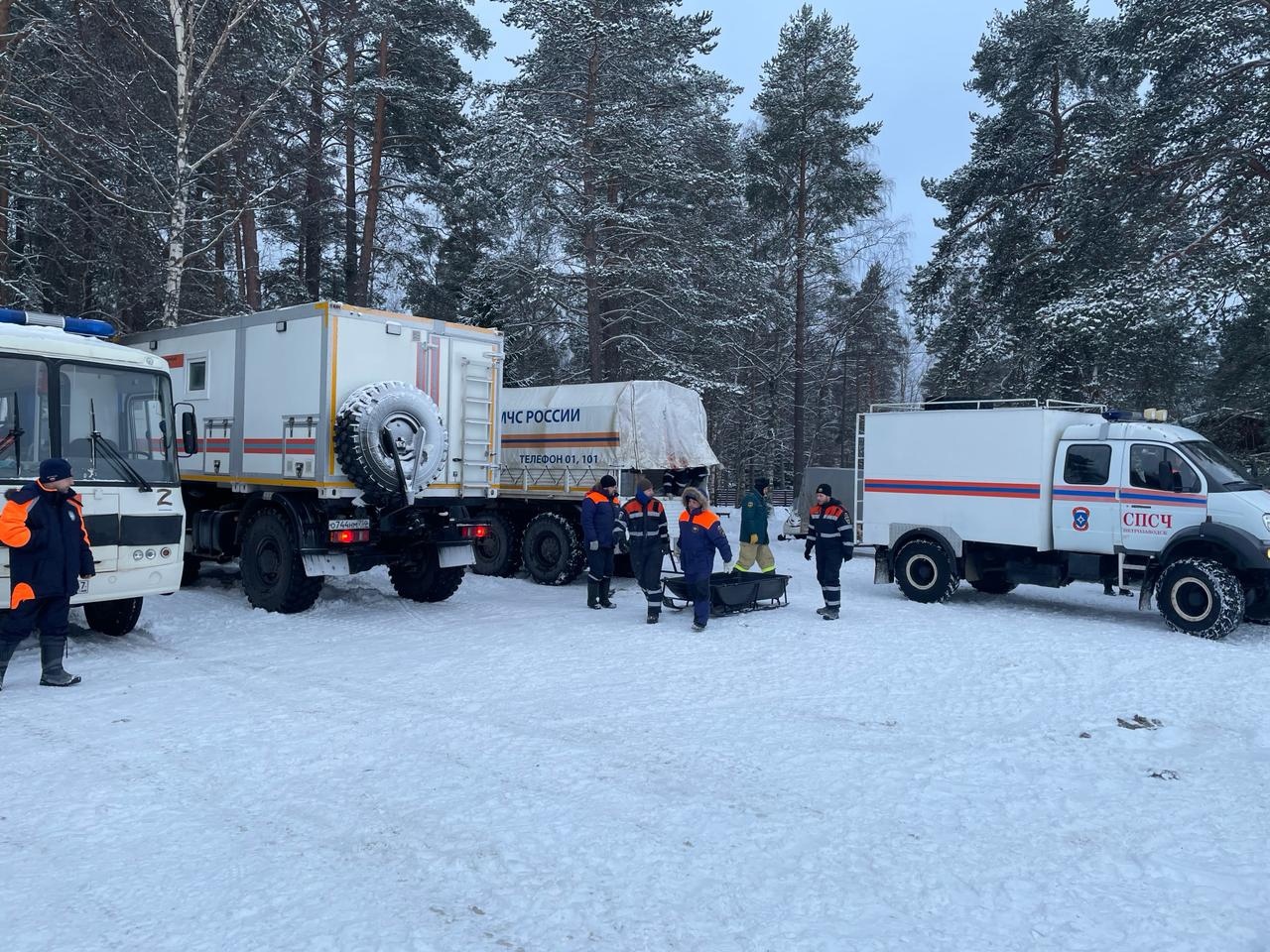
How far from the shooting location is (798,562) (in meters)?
18.3

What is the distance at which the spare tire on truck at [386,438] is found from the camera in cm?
1012

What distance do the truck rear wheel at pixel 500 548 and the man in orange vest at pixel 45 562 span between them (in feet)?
27.6

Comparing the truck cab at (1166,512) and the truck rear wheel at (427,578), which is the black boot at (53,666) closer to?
the truck rear wheel at (427,578)

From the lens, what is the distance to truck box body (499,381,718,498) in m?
14.8

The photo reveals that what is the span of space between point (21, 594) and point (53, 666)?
666 mm

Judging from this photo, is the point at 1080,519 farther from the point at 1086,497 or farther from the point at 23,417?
the point at 23,417

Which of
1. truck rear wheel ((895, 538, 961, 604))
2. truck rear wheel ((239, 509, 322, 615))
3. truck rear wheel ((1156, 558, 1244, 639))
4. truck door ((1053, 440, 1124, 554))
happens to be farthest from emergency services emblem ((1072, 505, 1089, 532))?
truck rear wheel ((239, 509, 322, 615))

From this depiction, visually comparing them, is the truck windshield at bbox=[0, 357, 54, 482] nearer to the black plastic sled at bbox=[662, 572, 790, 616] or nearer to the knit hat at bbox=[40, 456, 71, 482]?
the knit hat at bbox=[40, 456, 71, 482]

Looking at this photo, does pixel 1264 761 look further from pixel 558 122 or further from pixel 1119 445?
pixel 558 122

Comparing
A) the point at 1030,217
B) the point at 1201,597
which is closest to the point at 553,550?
the point at 1201,597

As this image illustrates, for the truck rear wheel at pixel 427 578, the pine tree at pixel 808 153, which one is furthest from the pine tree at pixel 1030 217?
the truck rear wheel at pixel 427 578

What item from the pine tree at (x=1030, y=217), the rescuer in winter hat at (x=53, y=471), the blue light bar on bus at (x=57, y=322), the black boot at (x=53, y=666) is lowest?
the black boot at (x=53, y=666)

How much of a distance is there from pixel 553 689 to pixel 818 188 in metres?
24.1

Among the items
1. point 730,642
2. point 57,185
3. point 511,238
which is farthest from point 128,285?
point 730,642
